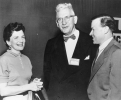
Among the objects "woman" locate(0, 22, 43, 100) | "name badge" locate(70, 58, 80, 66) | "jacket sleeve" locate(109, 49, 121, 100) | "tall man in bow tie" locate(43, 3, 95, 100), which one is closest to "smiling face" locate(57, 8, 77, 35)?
"tall man in bow tie" locate(43, 3, 95, 100)

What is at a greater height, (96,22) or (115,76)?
(96,22)

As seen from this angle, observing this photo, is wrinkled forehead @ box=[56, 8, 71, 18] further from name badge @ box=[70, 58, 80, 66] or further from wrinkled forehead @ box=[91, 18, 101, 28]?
name badge @ box=[70, 58, 80, 66]

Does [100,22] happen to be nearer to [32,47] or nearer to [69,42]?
[69,42]

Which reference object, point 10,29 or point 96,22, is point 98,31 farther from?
point 10,29

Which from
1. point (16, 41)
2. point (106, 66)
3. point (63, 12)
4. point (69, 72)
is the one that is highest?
point (63, 12)

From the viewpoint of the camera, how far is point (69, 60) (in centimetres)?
258

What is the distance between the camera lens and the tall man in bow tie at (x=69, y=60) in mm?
2504

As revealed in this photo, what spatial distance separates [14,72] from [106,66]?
93 centimetres

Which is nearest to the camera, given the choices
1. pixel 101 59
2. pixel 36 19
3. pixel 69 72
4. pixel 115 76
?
pixel 115 76

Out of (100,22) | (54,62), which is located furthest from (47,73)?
(100,22)

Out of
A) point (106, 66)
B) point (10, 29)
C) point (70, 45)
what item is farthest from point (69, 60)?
point (10, 29)

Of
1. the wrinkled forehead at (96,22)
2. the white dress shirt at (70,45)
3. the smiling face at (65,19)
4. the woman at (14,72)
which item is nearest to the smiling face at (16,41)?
the woman at (14,72)

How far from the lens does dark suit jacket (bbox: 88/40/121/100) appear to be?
72.7 inches

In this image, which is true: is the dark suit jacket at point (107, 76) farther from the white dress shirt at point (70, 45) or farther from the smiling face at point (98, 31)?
the white dress shirt at point (70, 45)
